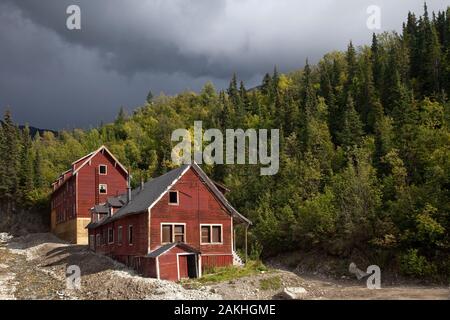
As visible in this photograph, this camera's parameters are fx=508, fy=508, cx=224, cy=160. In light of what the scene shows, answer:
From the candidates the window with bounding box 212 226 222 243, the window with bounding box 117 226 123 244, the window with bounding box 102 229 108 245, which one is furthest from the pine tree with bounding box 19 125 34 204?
the window with bounding box 212 226 222 243

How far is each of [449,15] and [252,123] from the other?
133 ft

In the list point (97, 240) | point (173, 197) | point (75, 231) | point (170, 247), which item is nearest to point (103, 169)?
point (75, 231)

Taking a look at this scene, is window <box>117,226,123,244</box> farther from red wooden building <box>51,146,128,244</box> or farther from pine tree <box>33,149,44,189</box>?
pine tree <box>33,149,44,189</box>

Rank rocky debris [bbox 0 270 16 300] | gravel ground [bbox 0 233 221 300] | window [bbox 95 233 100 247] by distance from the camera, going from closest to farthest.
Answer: gravel ground [bbox 0 233 221 300] < rocky debris [bbox 0 270 16 300] < window [bbox 95 233 100 247]

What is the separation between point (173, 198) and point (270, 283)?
30.4ft

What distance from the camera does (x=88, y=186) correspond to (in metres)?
60.2

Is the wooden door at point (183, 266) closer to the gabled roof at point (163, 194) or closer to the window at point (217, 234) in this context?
the window at point (217, 234)

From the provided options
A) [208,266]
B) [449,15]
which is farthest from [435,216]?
[449,15]

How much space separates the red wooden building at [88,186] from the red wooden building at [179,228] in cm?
2117

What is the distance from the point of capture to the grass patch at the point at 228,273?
31.8m

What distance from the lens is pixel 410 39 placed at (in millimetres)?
92062

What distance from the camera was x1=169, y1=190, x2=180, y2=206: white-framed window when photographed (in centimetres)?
3522

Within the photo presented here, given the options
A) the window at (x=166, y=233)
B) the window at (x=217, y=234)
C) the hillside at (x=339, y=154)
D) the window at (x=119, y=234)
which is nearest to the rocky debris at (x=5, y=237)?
the hillside at (x=339, y=154)
